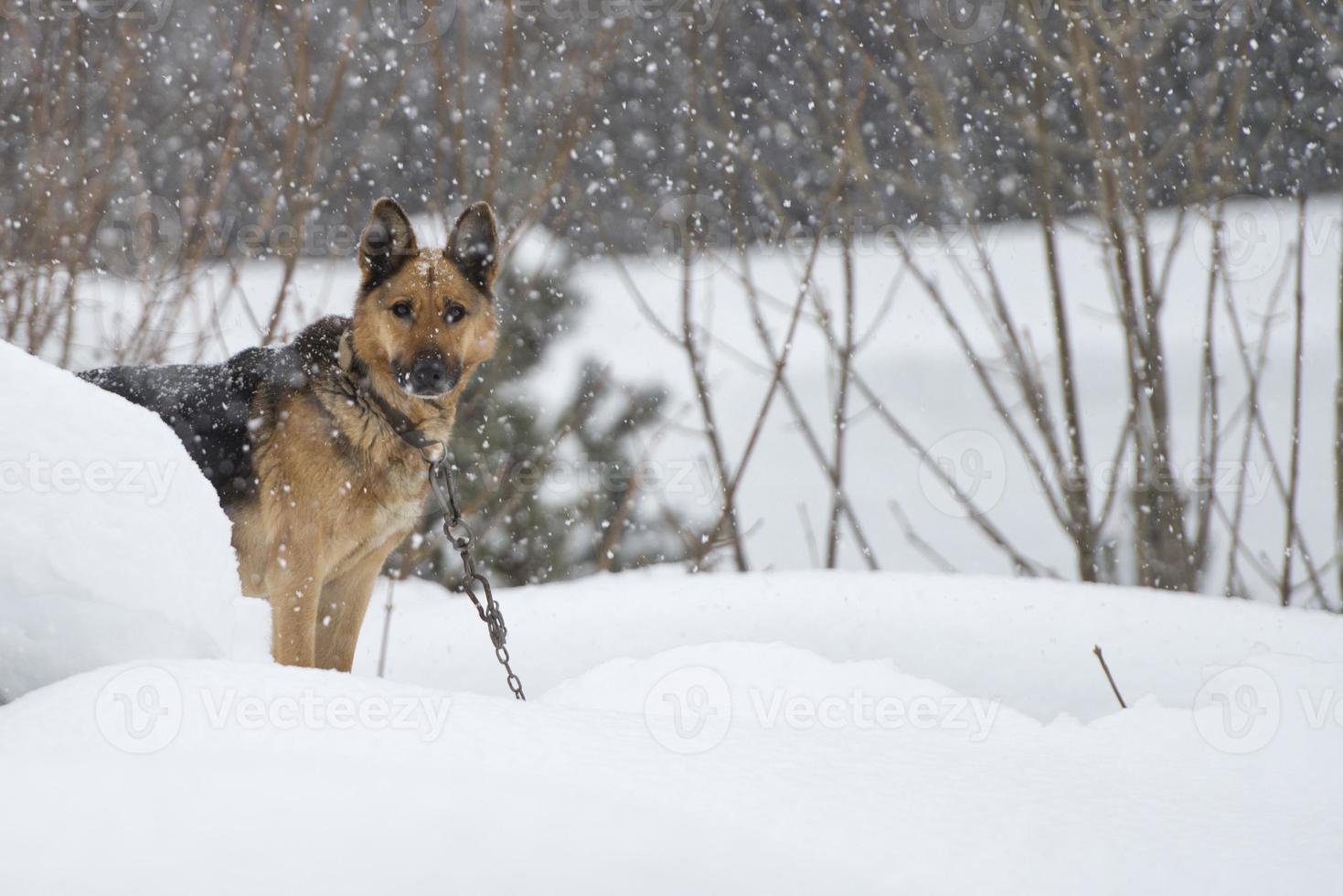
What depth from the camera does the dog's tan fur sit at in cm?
307

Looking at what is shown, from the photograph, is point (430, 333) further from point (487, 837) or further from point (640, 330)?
point (640, 330)

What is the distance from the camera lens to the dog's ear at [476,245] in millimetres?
3279

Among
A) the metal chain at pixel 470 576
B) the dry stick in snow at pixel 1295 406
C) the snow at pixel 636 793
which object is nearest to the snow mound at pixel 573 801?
the snow at pixel 636 793

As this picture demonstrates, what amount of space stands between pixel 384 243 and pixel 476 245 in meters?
0.30

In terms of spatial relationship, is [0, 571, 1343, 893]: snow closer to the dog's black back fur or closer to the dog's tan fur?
the dog's tan fur

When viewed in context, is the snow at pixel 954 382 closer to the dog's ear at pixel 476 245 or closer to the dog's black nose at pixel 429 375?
the dog's ear at pixel 476 245

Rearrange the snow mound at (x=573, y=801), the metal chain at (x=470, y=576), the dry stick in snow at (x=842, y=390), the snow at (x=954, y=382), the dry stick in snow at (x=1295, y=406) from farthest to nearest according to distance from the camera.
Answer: the snow at (x=954, y=382) → the dry stick in snow at (x=842, y=390) → the dry stick in snow at (x=1295, y=406) → the metal chain at (x=470, y=576) → the snow mound at (x=573, y=801)

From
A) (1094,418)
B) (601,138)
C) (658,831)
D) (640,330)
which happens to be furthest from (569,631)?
(640,330)

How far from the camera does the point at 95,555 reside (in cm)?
165

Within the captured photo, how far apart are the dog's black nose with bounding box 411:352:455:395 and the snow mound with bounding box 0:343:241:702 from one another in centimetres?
120

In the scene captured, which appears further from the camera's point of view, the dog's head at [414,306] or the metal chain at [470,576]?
the dog's head at [414,306]

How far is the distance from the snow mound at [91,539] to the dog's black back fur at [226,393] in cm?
131

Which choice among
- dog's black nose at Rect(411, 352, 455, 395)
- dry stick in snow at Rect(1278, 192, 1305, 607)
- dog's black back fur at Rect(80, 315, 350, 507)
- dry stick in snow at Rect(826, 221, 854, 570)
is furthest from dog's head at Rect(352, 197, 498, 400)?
dry stick in snow at Rect(1278, 192, 1305, 607)

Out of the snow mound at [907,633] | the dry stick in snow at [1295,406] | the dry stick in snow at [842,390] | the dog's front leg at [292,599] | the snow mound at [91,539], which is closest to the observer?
the snow mound at [91,539]
